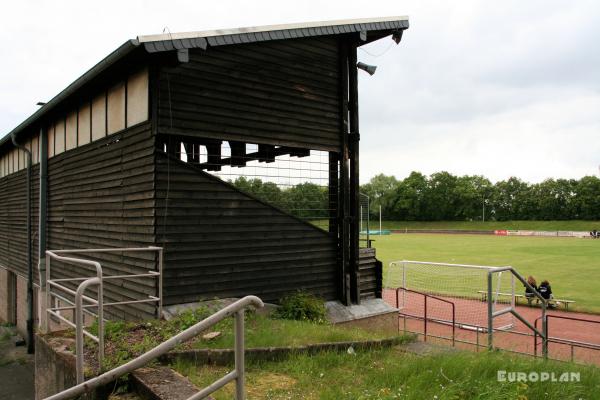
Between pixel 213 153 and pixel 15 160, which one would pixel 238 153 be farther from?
pixel 15 160

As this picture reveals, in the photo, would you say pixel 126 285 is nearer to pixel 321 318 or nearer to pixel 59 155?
pixel 321 318

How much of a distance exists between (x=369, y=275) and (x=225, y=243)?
13.8 ft

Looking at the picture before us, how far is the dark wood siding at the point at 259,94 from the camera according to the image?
830 centimetres

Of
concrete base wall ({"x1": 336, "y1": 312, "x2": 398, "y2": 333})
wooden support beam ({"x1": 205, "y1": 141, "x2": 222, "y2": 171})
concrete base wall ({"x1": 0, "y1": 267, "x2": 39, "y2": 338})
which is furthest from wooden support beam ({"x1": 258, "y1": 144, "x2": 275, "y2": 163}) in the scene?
concrete base wall ({"x1": 0, "y1": 267, "x2": 39, "y2": 338})

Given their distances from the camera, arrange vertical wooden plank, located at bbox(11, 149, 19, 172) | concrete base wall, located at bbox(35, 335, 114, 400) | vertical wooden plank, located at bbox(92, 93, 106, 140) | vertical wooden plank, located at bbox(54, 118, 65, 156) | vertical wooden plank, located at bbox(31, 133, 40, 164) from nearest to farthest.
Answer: concrete base wall, located at bbox(35, 335, 114, 400), vertical wooden plank, located at bbox(92, 93, 106, 140), vertical wooden plank, located at bbox(54, 118, 65, 156), vertical wooden plank, located at bbox(31, 133, 40, 164), vertical wooden plank, located at bbox(11, 149, 19, 172)

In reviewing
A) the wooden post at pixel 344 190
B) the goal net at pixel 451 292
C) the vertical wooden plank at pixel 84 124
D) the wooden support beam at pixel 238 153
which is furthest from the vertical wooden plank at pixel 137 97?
the goal net at pixel 451 292

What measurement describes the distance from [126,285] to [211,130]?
11.0 feet

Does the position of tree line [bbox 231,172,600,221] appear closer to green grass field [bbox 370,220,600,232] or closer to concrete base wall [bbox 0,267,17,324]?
green grass field [bbox 370,220,600,232]

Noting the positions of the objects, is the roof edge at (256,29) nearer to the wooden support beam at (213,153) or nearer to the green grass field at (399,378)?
the wooden support beam at (213,153)

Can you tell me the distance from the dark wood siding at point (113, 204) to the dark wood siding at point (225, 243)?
1.17 feet

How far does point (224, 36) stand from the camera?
834 centimetres

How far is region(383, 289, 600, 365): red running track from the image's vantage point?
37.2 ft

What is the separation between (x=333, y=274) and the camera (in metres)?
10.6

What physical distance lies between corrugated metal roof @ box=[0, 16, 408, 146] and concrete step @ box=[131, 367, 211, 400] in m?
4.81
